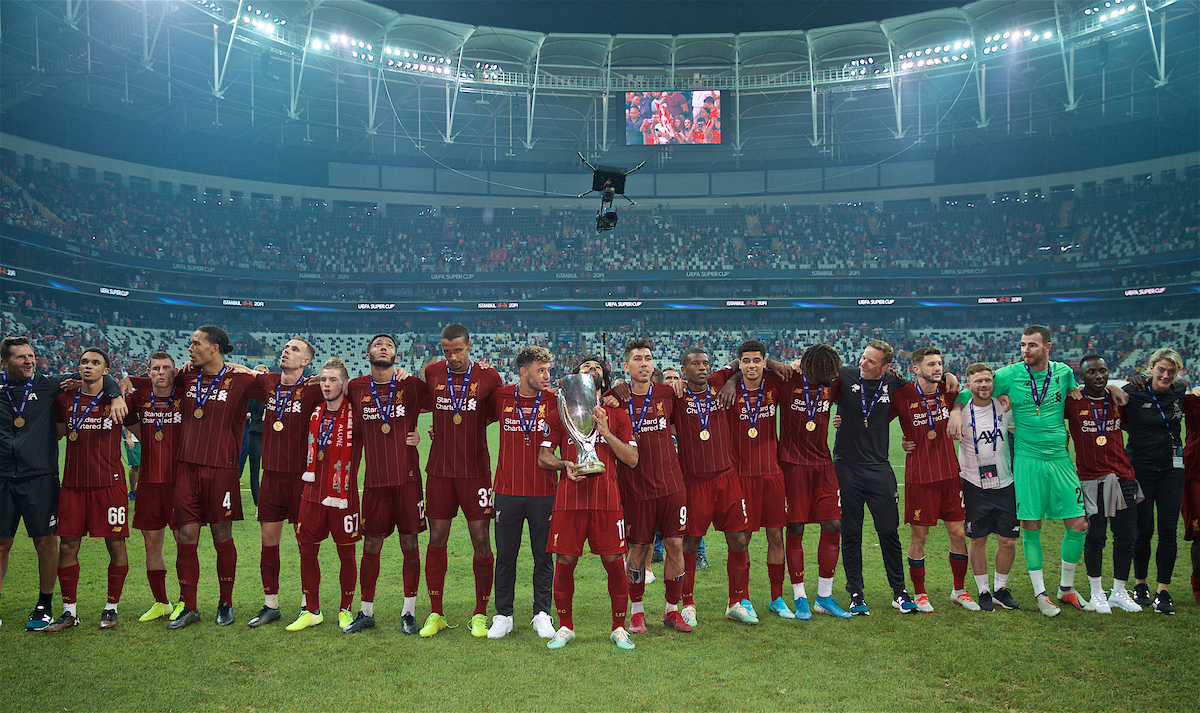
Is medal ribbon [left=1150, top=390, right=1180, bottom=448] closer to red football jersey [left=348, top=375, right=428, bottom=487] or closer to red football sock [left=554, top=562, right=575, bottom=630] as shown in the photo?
red football sock [left=554, top=562, right=575, bottom=630]

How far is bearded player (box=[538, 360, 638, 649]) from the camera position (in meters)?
5.83

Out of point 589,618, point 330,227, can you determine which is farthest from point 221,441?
point 330,227

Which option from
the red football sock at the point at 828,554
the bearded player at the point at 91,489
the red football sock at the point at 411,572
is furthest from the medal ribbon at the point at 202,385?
the red football sock at the point at 828,554

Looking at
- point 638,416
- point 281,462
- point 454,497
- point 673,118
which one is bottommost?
point 454,497

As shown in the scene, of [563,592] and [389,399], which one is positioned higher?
[389,399]

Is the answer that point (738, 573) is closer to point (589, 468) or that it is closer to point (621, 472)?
point (621, 472)

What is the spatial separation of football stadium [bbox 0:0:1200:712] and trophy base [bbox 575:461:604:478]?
0.92 feet

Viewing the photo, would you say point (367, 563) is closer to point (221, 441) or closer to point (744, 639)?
point (221, 441)

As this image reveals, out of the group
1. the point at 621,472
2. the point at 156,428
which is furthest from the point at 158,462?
the point at 621,472

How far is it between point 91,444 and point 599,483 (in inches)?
178

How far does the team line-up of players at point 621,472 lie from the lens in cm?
625

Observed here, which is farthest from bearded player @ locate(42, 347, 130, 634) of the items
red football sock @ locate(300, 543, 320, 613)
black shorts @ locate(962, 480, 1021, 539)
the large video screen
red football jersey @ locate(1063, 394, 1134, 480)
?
the large video screen

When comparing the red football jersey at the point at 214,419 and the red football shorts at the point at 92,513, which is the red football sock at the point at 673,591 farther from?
the red football shorts at the point at 92,513

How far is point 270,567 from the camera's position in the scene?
6.45 metres
